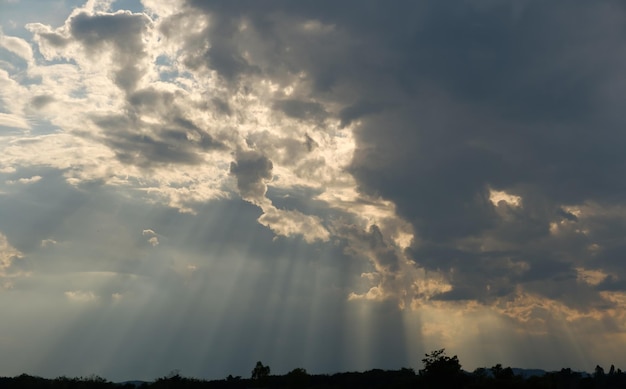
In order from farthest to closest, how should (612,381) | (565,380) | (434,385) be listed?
1. (612,381)
2. (565,380)
3. (434,385)

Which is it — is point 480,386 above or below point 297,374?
below

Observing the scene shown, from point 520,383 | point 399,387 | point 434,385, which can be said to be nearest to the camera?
point 520,383

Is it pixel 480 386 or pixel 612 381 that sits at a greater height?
pixel 612 381

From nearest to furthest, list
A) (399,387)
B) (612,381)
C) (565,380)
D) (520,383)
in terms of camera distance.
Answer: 1. (520,383)
2. (399,387)
3. (565,380)
4. (612,381)

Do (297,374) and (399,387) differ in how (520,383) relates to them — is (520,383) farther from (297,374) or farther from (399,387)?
(297,374)

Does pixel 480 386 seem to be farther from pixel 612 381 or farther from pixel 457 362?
pixel 612 381

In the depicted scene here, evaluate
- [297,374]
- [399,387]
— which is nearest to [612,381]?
[399,387]

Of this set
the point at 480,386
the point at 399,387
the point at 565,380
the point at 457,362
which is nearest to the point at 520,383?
the point at 480,386

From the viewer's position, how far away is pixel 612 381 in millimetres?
189500

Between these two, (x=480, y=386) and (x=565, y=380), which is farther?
(x=565, y=380)

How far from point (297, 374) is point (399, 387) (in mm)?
53964

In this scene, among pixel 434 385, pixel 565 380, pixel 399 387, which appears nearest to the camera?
pixel 434 385

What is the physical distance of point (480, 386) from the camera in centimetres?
11300

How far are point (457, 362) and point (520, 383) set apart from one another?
25884 millimetres
